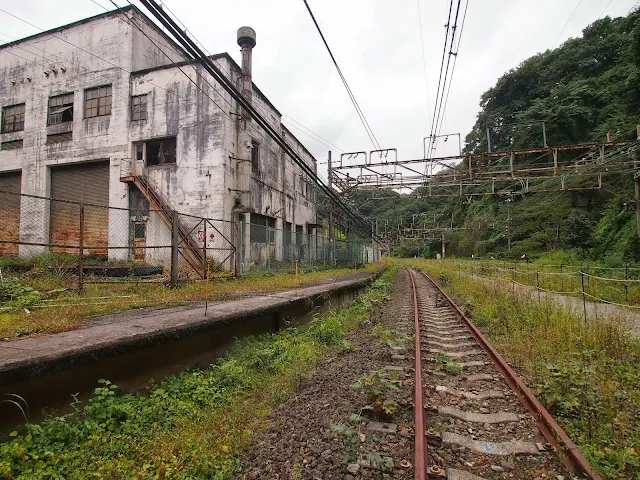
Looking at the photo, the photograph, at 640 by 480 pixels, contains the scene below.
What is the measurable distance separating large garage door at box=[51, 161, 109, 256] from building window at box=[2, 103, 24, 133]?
4.19 m

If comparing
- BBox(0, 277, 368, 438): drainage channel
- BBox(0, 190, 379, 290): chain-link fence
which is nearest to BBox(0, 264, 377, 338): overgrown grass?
BBox(0, 277, 368, 438): drainage channel

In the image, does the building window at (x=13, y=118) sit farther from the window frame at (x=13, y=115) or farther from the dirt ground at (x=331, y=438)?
the dirt ground at (x=331, y=438)

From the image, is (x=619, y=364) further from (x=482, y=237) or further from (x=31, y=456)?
(x=482, y=237)

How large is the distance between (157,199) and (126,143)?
3.82m

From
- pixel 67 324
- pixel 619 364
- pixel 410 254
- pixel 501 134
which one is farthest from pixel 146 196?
pixel 410 254

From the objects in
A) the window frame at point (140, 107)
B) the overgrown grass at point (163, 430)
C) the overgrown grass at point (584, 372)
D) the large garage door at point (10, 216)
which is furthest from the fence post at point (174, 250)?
the large garage door at point (10, 216)

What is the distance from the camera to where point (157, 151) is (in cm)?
1858

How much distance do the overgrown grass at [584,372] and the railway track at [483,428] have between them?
22 centimetres

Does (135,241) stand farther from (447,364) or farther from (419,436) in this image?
(419,436)

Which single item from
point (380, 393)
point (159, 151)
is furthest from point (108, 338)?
point (159, 151)

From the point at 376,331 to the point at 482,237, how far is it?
140ft

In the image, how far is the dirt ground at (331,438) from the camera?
2.79 m

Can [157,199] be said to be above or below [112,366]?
above

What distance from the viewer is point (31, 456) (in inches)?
107
